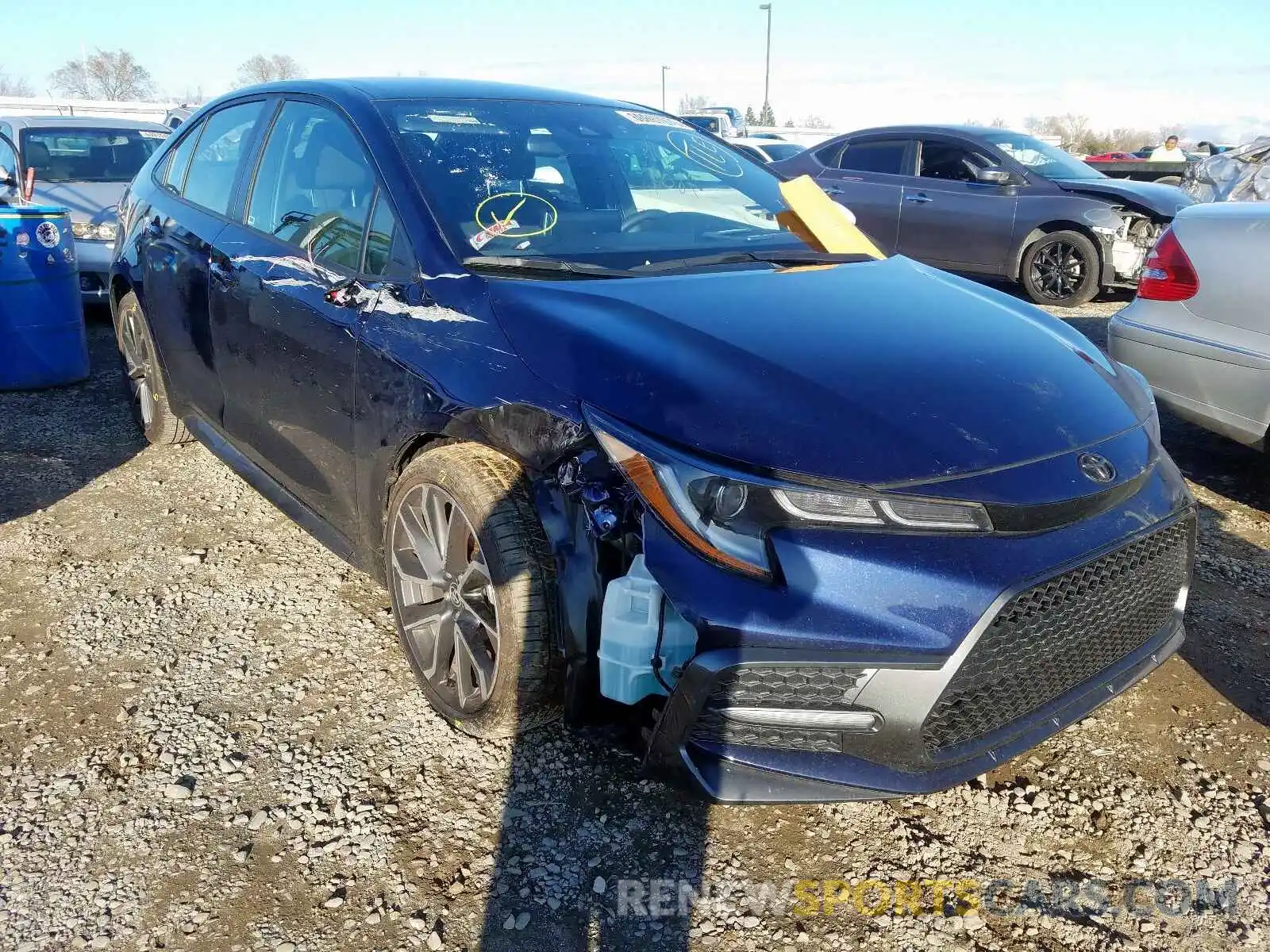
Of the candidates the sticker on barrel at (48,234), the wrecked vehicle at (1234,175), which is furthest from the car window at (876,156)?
the sticker on barrel at (48,234)

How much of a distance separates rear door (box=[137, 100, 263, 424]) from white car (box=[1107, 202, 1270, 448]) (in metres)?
3.54

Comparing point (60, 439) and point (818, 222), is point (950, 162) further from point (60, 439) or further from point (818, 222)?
point (60, 439)

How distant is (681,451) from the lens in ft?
6.31

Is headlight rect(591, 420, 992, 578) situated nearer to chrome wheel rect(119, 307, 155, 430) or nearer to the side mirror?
chrome wheel rect(119, 307, 155, 430)

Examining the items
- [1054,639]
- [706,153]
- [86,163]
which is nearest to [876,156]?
[706,153]

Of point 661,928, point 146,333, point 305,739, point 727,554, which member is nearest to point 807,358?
point 727,554

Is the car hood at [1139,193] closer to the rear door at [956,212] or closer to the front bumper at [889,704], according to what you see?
the rear door at [956,212]

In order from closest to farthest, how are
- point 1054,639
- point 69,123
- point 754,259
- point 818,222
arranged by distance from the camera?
1. point 1054,639
2. point 754,259
3. point 818,222
4. point 69,123

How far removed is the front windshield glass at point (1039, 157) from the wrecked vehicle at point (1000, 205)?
0.04 ft

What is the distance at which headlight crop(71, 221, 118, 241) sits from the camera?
718cm

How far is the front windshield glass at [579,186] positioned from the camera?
8.79 ft

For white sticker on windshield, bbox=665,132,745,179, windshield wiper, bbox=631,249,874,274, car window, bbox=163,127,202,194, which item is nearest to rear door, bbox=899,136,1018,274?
white sticker on windshield, bbox=665,132,745,179

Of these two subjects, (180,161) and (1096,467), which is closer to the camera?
(1096,467)

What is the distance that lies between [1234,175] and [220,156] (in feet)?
28.1
